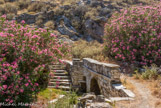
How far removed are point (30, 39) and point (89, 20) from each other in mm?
16107

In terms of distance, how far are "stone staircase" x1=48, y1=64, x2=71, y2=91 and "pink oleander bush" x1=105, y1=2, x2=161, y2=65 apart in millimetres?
3488

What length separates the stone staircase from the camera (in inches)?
360

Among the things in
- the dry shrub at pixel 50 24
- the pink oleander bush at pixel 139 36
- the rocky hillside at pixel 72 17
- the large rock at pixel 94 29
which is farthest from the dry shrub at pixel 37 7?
the pink oleander bush at pixel 139 36

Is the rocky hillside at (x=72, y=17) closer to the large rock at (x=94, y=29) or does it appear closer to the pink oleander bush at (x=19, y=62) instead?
the large rock at (x=94, y=29)

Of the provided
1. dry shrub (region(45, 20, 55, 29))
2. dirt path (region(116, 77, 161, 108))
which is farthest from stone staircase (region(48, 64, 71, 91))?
dry shrub (region(45, 20, 55, 29))

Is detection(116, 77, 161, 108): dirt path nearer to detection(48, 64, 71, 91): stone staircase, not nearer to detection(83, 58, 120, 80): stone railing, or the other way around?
detection(83, 58, 120, 80): stone railing

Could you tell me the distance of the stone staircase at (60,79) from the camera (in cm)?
915

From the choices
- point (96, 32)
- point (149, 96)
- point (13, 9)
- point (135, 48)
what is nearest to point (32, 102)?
point (149, 96)

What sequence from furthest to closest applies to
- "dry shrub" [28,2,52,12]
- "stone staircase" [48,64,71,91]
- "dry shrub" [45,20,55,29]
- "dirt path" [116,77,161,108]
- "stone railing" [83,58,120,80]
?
1. "dry shrub" [28,2,52,12]
2. "dry shrub" [45,20,55,29]
3. "stone staircase" [48,64,71,91]
4. "stone railing" [83,58,120,80]
5. "dirt path" [116,77,161,108]

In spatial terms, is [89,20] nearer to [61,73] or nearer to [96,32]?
[96,32]

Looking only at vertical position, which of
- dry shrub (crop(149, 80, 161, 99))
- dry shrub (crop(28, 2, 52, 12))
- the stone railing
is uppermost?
dry shrub (crop(28, 2, 52, 12))

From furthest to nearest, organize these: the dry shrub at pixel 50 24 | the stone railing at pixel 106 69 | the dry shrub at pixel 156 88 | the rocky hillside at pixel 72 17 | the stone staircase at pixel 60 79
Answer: the rocky hillside at pixel 72 17, the dry shrub at pixel 50 24, the stone staircase at pixel 60 79, the stone railing at pixel 106 69, the dry shrub at pixel 156 88

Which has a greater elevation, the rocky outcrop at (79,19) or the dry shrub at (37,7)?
the dry shrub at (37,7)

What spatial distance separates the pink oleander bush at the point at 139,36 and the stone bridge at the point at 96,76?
215 centimetres
